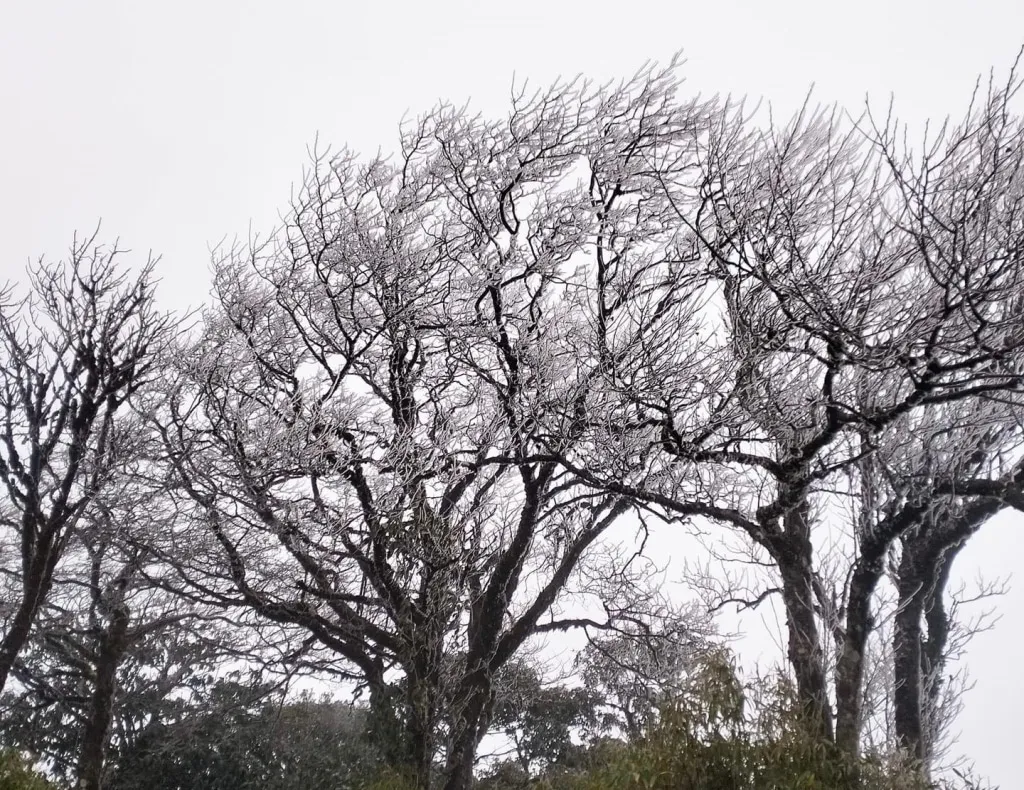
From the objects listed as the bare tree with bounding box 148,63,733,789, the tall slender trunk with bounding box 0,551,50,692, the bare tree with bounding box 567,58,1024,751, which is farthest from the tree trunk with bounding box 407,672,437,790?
the tall slender trunk with bounding box 0,551,50,692

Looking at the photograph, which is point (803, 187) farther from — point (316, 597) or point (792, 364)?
point (316, 597)

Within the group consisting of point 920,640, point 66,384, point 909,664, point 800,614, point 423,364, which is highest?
point 423,364

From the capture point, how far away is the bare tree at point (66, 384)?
22.0 feet

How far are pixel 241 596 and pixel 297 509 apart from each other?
179 centimetres

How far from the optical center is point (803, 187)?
616cm

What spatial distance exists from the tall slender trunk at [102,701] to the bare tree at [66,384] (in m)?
1.80

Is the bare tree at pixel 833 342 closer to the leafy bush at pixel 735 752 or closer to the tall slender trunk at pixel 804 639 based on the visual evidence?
the tall slender trunk at pixel 804 639

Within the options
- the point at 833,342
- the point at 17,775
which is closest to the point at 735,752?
the point at 833,342

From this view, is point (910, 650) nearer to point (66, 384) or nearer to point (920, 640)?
point (920, 640)

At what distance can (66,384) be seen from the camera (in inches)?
278

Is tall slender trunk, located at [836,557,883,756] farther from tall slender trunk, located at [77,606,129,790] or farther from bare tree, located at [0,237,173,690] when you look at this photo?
tall slender trunk, located at [77,606,129,790]

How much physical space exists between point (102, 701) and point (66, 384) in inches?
157

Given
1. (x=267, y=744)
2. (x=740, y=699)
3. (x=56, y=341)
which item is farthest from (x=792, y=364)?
(x=267, y=744)

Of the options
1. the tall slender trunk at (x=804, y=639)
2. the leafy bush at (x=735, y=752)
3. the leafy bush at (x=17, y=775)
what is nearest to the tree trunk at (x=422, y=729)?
the leafy bush at (x=735, y=752)
